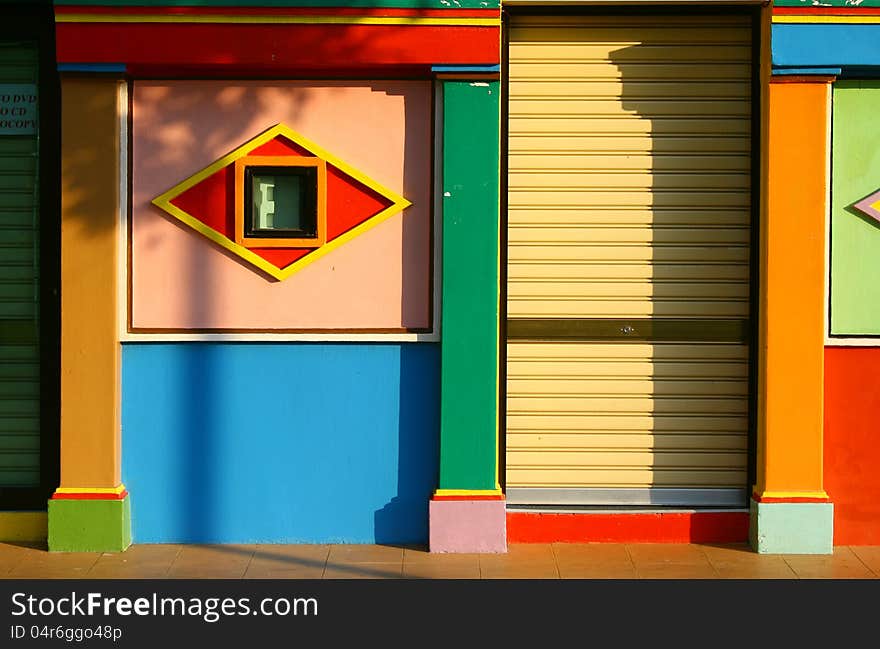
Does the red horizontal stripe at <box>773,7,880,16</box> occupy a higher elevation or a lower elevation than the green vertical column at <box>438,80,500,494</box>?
higher

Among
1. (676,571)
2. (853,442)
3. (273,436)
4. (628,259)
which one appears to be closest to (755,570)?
(676,571)

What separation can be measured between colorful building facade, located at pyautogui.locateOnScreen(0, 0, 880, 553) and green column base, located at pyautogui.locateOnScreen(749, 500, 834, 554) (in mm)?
→ 19

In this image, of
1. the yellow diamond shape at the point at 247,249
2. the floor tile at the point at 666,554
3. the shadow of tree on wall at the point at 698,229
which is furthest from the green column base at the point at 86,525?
the shadow of tree on wall at the point at 698,229

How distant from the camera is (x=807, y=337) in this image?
26.6 feet

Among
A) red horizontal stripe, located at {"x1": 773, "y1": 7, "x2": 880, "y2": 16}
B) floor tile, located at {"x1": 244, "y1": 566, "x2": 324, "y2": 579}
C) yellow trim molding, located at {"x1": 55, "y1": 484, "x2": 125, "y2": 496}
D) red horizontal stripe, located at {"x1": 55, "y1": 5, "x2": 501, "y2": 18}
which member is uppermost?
red horizontal stripe, located at {"x1": 773, "y1": 7, "x2": 880, "y2": 16}

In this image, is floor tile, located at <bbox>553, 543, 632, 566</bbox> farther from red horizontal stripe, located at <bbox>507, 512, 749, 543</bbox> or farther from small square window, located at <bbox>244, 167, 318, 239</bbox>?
small square window, located at <bbox>244, 167, 318, 239</bbox>

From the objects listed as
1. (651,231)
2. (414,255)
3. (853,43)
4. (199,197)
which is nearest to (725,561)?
(651,231)

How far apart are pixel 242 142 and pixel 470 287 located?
69.1 inches

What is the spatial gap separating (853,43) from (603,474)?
3.20 metres

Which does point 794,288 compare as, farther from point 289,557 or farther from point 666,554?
Result: point 289,557

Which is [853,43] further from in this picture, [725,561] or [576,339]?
[725,561]

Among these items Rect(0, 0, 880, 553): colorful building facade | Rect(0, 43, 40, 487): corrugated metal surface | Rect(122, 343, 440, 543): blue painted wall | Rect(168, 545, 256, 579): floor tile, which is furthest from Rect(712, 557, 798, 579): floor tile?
Rect(0, 43, 40, 487): corrugated metal surface

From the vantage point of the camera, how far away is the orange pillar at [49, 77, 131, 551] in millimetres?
8078

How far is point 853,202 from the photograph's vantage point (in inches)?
324
